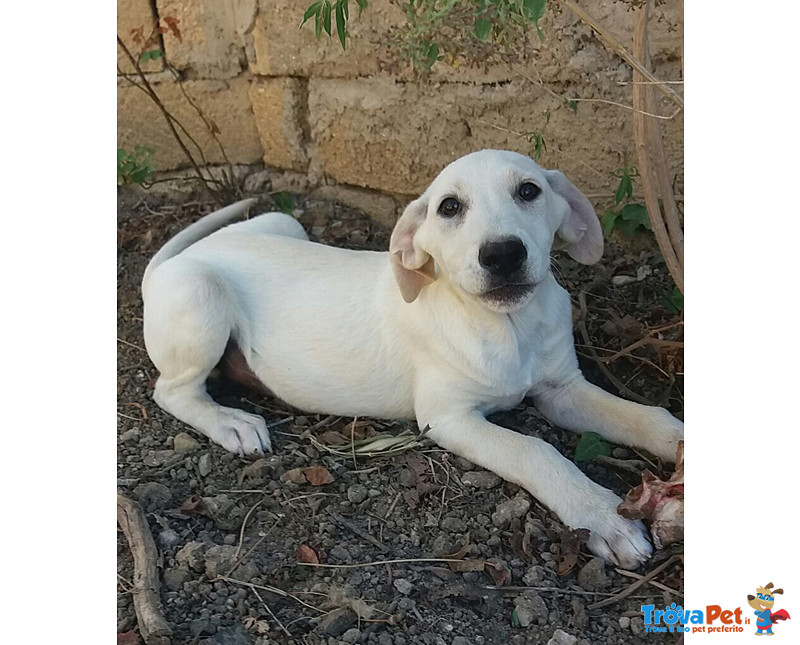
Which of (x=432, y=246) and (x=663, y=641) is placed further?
(x=432, y=246)

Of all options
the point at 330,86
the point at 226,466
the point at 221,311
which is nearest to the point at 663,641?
the point at 226,466

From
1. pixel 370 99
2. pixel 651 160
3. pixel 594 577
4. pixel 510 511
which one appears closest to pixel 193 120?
pixel 370 99

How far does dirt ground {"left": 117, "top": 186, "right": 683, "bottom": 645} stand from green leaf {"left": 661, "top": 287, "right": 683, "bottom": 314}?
0.13 feet

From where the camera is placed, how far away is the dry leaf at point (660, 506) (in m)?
2.82

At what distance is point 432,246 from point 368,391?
2.71 feet

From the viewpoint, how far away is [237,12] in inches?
217

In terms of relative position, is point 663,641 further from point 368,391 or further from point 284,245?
point 284,245

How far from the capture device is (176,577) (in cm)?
288

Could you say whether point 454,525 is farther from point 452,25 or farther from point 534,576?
point 452,25

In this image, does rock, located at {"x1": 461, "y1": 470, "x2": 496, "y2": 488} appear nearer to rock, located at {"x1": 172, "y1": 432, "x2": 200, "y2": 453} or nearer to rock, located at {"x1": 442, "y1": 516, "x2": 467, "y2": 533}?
rock, located at {"x1": 442, "y1": 516, "x2": 467, "y2": 533}

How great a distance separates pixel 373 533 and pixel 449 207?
125 centimetres

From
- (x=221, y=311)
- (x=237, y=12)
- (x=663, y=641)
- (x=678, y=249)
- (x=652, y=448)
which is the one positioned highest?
(x=237, y=12)

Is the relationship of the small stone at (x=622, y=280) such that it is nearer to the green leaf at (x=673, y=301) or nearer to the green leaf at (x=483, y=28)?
the green leaf at (x=673, y=301)
